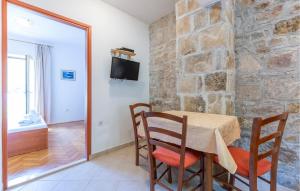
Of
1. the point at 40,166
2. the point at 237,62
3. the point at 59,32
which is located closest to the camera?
the point at 237,62

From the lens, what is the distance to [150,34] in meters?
3.76

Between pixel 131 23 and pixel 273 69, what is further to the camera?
pixel 131 23

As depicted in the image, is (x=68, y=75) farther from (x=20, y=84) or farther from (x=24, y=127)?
(x=24, y=127)

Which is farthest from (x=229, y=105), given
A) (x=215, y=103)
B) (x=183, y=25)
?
(x=183, y=25)

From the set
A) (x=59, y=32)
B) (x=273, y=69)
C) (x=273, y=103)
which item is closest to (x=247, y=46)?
(x=273, y=69)

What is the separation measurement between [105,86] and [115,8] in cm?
151

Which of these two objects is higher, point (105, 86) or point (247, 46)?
point (247, 46)

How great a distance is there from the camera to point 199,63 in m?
2.23

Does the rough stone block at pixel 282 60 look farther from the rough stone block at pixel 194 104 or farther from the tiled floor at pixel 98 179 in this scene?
the tiled floor at pixel 98 179

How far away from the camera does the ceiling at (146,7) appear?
288cm

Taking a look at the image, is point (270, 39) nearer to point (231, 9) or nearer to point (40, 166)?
point (231, 9)

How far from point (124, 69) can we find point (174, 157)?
203 centimetres

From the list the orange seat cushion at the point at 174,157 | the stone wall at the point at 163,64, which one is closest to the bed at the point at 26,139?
the stone wall at the point at 163,64

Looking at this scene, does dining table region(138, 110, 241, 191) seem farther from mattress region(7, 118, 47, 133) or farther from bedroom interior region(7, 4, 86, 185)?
mattress region(7, 118, 47, 133)
